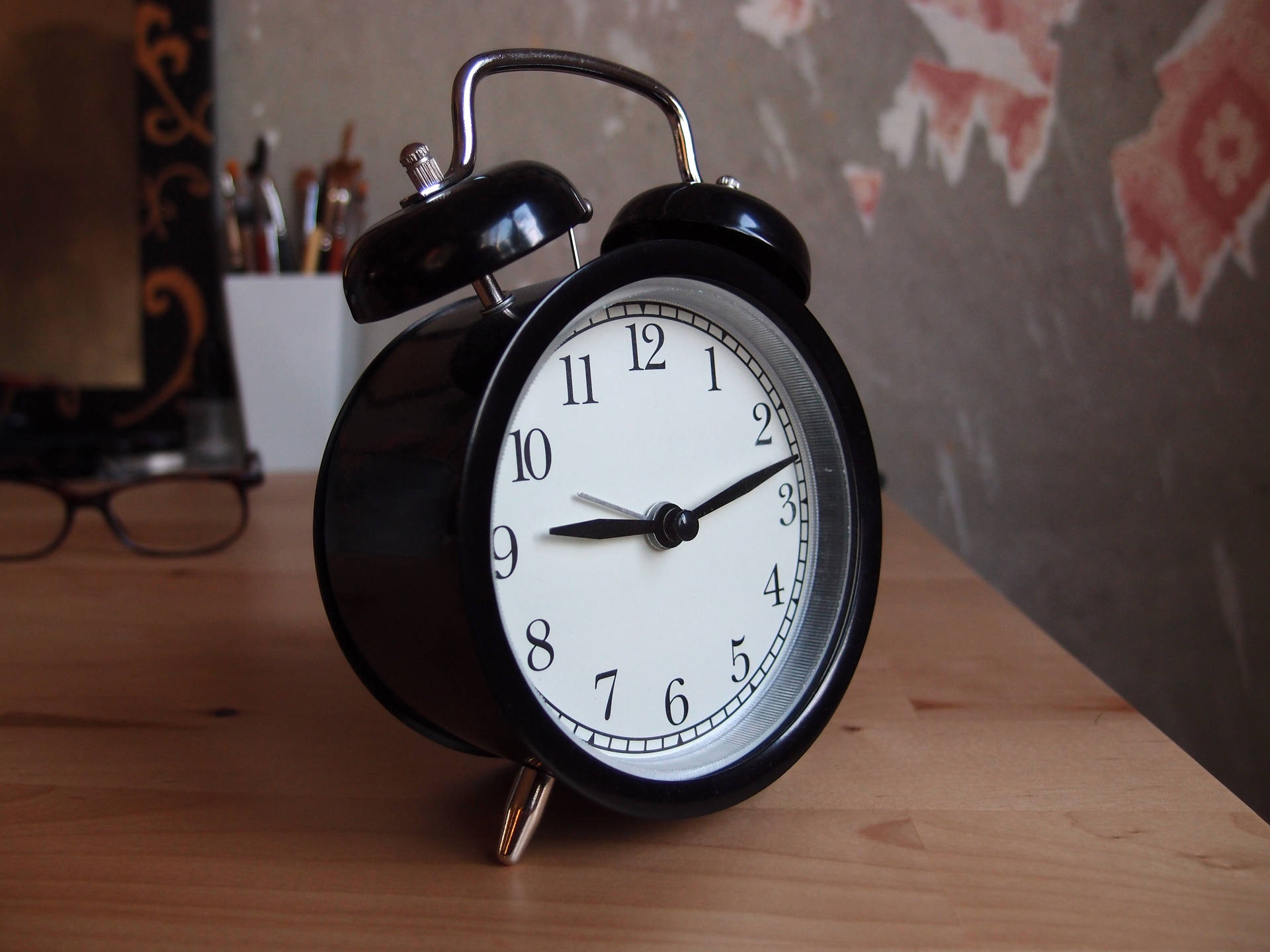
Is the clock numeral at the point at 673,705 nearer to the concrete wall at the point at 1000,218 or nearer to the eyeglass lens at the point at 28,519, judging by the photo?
the eyeglass lens at the point at 28,519

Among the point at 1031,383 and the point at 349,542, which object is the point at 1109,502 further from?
the point at 349,542

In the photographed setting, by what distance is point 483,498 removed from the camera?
16.0 inches

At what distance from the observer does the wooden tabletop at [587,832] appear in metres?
0.39

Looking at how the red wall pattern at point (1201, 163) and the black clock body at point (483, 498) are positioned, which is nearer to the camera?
the black clock body at point (483, 498)

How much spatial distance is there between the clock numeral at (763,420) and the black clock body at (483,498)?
32 mm

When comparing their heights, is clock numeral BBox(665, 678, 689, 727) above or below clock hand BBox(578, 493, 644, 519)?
below

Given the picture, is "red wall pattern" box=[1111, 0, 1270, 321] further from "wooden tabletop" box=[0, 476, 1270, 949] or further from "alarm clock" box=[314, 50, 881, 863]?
"alarm clock" box=[314, 50, 881, 863]

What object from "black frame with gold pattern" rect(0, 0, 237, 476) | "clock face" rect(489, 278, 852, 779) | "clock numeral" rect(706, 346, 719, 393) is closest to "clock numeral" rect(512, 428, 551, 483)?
"clock face" rect(489, 278, 852, 779)

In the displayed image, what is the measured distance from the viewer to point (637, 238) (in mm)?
521

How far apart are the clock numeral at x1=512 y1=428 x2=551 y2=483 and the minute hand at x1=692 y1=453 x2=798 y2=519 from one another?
0.08 meters

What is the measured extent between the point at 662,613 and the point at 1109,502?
3.73 feet

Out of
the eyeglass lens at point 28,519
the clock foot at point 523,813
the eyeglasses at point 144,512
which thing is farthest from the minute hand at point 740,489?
the eyeglass lens at point 28,519

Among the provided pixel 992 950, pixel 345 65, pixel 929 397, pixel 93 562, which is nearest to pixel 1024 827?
pixel 992 950

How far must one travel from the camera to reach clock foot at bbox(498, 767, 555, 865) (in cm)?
44
